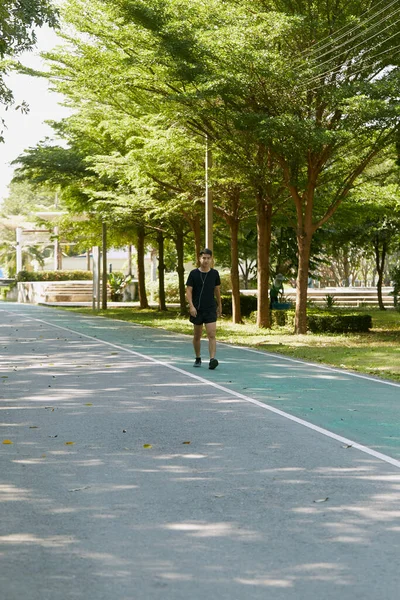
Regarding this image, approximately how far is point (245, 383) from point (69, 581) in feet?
31.2

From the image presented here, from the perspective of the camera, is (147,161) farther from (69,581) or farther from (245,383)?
(69,581)

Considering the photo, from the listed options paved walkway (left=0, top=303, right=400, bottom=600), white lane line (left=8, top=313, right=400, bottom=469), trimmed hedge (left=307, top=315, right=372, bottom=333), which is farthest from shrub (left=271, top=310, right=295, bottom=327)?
paved walkway (left=0, top=303, right=400, bottom=600)

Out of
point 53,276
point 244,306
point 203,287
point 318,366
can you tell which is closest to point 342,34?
point 318,366

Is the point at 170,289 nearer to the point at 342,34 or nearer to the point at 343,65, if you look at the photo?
the point at 343,65

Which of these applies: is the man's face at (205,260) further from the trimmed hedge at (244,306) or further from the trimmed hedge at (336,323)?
the trimmed hedge at (244,306)

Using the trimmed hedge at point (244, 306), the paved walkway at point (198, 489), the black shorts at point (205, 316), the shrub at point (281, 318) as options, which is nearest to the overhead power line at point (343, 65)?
the shrub at point (281, 318)

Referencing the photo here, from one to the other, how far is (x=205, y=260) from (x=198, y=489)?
9264mm

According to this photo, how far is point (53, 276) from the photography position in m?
69.4

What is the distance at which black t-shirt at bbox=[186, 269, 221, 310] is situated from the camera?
16.5 metres

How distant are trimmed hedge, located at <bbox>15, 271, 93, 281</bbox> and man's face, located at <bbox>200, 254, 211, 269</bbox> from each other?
5340 centimetres

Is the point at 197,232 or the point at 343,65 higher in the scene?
the point at 343,65

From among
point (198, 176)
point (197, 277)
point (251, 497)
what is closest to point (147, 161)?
point (198, 176)

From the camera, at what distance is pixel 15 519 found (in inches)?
253

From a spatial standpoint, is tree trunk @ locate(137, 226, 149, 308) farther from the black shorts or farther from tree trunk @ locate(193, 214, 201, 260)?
the black shorts
